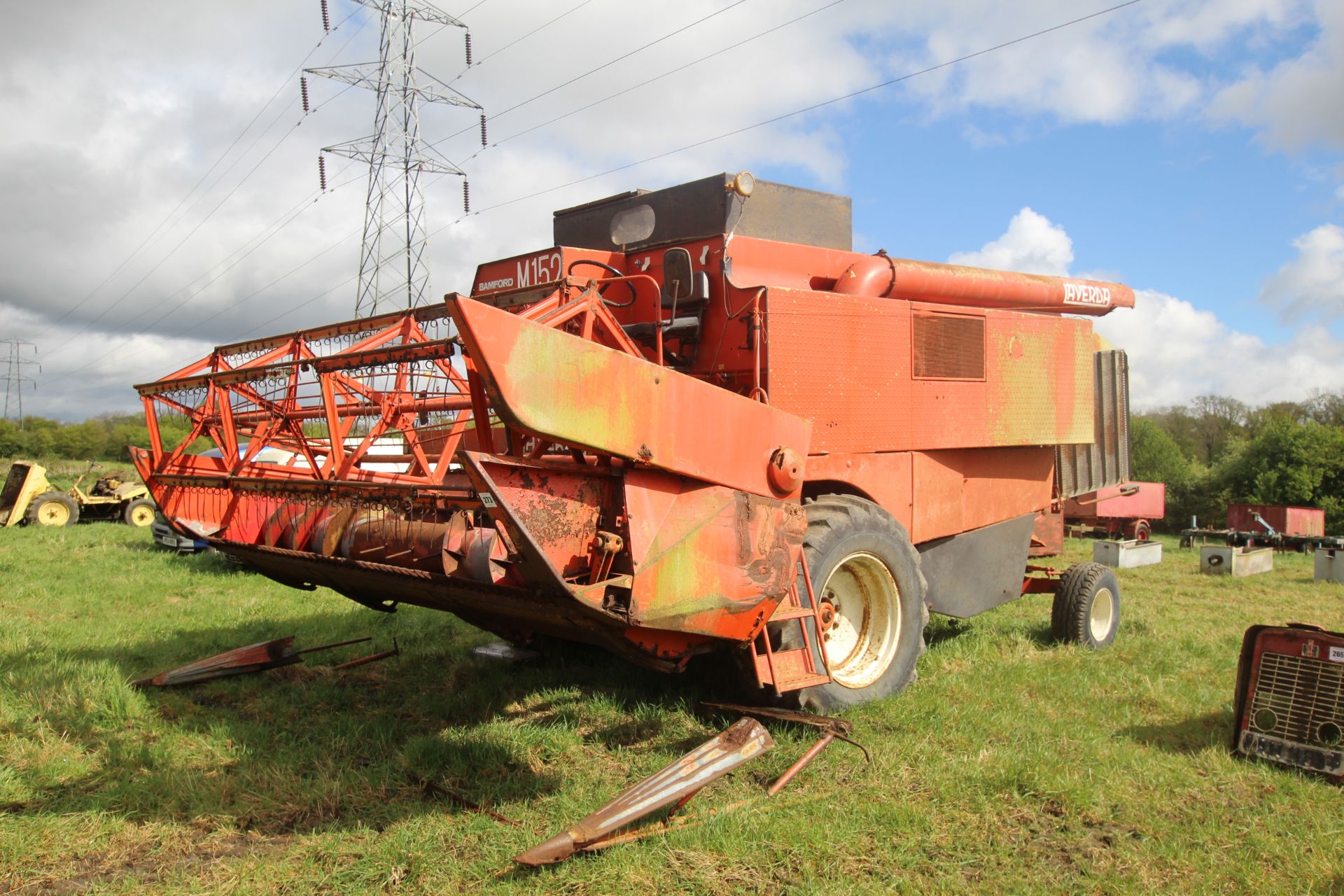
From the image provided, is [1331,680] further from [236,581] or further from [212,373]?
[236,581]

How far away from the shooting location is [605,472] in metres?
3.64

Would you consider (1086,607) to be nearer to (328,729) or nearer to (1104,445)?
(1104,445)

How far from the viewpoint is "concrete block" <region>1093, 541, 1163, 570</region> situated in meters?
13.2

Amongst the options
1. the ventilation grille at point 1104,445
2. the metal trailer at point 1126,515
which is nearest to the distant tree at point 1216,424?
the metal trailer at point 1126,515

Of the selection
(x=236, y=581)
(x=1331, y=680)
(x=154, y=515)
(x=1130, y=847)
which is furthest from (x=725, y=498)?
(x=154, y=515)

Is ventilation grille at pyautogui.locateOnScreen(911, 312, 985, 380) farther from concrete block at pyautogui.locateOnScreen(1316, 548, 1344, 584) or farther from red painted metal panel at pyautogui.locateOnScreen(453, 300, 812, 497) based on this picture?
concrete block at pyautogui.locateOnScreen(1316, 548, 1344, 584)

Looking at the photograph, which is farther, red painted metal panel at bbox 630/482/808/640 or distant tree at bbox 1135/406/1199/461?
distant tree at bbox 1135/406/1199/461

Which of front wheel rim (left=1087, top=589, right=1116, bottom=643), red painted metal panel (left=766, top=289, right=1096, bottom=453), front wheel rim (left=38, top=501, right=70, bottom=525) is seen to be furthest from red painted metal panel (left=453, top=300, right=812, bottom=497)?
front wheel rim (left=38, top=501, right=70, bottom=525)

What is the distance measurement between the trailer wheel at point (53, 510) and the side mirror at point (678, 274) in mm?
16995

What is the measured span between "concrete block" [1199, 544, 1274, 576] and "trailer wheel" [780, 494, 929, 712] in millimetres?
9572

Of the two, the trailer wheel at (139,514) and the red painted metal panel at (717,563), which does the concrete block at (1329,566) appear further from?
the trailer wheel at (139,514)

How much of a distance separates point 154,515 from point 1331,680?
1884cm

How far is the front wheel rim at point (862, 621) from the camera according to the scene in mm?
5078

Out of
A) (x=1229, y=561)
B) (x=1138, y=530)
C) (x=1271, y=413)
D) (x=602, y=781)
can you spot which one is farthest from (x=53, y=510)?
(x=1271, y=413)
